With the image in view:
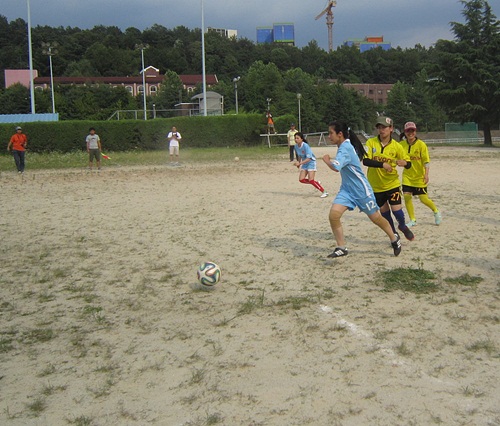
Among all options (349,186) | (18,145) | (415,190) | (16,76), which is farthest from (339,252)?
(16,76)

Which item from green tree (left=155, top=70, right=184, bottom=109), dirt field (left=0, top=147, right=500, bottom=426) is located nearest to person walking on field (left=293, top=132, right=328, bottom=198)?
dirt field (left=0, top=147, right=500, bottom=426)

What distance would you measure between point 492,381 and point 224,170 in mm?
19949

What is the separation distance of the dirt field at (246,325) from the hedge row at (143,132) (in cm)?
3097

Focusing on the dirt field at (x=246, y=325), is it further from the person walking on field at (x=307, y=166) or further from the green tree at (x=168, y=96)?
the green tree at (x=168, y=96)

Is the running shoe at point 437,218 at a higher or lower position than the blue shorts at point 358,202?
lower

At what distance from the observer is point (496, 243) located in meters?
8.60

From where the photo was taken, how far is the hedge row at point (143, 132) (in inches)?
1587

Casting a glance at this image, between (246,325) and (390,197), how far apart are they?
4024 mm

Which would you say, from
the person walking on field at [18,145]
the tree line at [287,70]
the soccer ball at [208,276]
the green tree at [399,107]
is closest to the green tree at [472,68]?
the tree line at [287,70]

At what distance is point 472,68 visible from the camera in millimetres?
43250

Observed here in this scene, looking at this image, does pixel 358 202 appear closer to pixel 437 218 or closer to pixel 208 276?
pixel 208 276

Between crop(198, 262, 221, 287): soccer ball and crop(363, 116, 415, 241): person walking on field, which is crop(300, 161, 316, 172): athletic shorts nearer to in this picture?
crop(363, 116, 415, 241): person walking on field

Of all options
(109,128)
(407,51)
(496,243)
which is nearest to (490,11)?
(109,128)

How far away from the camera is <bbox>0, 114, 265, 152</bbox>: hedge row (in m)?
40.3
